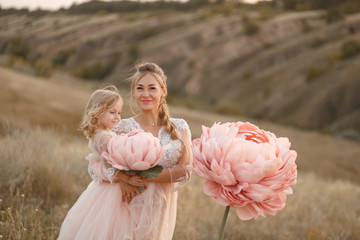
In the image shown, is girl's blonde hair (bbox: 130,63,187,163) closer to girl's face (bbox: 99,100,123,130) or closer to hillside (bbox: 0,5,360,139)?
girl's face (bbox: 99,100,123,130)

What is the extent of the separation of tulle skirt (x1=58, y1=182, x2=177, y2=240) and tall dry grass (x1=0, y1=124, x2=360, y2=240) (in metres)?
0.60

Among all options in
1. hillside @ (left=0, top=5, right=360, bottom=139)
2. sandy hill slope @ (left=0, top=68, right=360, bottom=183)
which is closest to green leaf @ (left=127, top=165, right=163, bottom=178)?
hillside @ (left=0, top=5, right=360, bottom=139)

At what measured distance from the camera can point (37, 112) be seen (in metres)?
10.1

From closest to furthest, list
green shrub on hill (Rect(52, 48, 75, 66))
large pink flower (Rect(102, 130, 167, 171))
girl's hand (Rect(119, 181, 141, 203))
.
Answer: large pink flower (Rect(102, 130, 167, 171)), girl's hand (Rect(119, 181, 141, 203)), green shrub on hill (Rect(52, 48, 75, 66))

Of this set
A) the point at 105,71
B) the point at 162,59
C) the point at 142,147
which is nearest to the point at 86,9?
the point at 142,147

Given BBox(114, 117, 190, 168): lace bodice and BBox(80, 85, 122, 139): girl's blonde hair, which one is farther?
BBox(114, 117, 190, 168): lace bodice

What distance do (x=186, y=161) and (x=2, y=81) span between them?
35.3 ft

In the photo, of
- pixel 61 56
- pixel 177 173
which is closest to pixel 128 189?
pixel 177 173

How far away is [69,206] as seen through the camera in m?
3.86

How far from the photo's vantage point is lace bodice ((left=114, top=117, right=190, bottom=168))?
256 centimetres

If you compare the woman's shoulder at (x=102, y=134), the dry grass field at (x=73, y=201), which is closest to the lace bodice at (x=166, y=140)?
the woman's shoulder at (x=102, y=134)

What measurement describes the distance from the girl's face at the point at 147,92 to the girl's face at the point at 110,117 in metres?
0.17

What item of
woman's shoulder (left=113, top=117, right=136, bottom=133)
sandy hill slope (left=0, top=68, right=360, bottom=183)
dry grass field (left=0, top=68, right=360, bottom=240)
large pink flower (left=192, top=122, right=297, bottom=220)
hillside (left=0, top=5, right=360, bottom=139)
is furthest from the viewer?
hillside (left=0, top=5, right=360, bottom=139)

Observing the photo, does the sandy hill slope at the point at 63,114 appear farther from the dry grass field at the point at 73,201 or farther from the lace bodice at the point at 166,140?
the lace bodice at the point at 166,140
